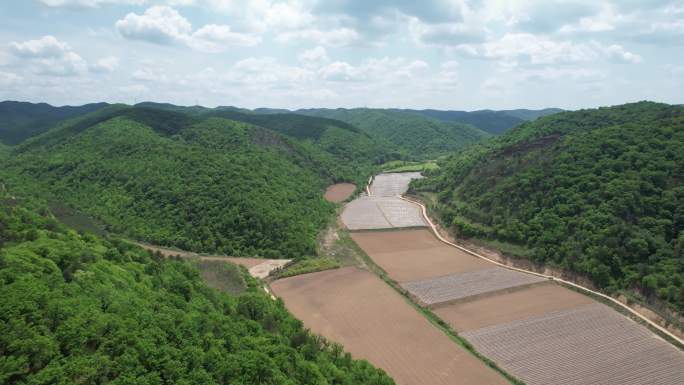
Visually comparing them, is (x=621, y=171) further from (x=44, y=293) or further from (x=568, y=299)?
(x=44, y=293)

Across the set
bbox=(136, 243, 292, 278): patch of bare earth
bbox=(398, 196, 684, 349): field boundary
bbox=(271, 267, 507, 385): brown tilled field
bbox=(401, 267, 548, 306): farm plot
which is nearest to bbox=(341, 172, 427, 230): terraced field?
bbox=(398, 196, 684, 349): field boundary

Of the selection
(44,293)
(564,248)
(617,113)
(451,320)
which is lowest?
(451,320)

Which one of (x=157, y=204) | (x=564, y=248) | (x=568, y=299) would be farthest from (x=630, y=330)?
(x=157, y=204)

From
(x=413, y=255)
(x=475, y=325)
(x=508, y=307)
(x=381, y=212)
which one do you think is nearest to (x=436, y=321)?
(x=475, y=325)

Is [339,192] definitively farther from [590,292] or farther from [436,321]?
[590,292]

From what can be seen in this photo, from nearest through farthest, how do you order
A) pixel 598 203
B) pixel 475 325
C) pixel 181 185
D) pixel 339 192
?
1. pixel 475 325
2. pixel 598 203
3. pixel 181 185
4. pixel 339 192

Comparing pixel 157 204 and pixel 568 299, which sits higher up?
pixel 157 204

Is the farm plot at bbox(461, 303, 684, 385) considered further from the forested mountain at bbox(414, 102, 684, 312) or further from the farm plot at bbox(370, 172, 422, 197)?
the farm plot at bbox(370, 172, 422, 197)
